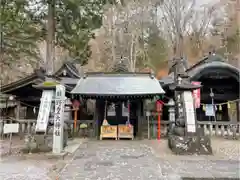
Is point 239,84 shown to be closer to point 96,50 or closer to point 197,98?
point 197,98

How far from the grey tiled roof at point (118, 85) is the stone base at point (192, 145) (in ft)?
10.8

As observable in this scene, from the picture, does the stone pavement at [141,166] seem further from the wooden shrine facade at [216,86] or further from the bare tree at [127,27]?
the bare tree at [127,27]

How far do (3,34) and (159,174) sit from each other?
10.4m

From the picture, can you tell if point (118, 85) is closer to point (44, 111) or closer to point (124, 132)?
point (124, 132)

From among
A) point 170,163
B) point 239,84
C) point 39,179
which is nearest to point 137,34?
point 239,84

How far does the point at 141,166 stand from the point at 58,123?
326 centimetres

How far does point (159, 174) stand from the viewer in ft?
17.7

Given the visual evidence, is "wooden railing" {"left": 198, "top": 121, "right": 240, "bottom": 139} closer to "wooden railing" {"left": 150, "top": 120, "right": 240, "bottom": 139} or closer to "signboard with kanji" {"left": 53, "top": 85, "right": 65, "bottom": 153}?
"wooden railing" {"left": 150, "top": 120, "right": 240, "bottom": 139}

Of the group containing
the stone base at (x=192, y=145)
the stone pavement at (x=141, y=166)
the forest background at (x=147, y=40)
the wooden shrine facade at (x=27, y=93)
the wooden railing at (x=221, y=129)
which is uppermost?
the forest background at (x=147, y=40)

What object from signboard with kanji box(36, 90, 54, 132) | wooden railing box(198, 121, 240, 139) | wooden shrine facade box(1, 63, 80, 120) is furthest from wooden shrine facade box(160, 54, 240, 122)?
wooden shrine facade box(1, 63, 80, 120)

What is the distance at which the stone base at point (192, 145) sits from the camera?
764 centimetres

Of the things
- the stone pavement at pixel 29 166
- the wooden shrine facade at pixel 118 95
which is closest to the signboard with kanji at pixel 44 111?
the stone pavement at pixel 29 166

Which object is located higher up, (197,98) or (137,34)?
(137,34)

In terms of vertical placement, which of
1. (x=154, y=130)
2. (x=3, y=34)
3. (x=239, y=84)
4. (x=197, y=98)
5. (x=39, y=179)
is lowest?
(x=39, y=179)
